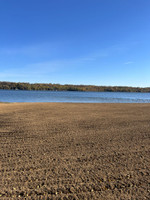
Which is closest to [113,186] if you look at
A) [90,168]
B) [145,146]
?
[90,168]

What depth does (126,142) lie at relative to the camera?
5.96m

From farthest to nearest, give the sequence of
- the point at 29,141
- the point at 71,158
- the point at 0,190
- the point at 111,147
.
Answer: the point at 29,141
the point at 111,147
the point at 71,158
the point at 0,190

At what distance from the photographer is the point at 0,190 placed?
10.1ft

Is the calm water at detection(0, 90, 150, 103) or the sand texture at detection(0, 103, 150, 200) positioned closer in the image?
the sand texture at detection(0, 103, 150, 200)

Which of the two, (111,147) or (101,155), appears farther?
(111,147)

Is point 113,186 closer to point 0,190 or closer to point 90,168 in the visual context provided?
point 90,168

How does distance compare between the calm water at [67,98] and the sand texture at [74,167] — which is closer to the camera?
the sand texture at [74,167]


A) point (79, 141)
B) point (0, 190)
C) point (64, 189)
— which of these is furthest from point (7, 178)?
point (79, 141)

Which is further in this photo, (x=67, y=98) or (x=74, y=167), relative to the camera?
(x=67, y=98)

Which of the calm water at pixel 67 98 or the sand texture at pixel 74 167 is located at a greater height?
the calm water at pixel 67 98

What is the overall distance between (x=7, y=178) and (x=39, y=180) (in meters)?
0.68

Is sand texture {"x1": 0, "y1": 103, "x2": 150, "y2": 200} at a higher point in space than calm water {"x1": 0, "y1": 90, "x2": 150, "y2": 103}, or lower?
lower

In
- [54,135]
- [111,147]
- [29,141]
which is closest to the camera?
[111,147]

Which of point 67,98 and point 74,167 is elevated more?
point 67,98
